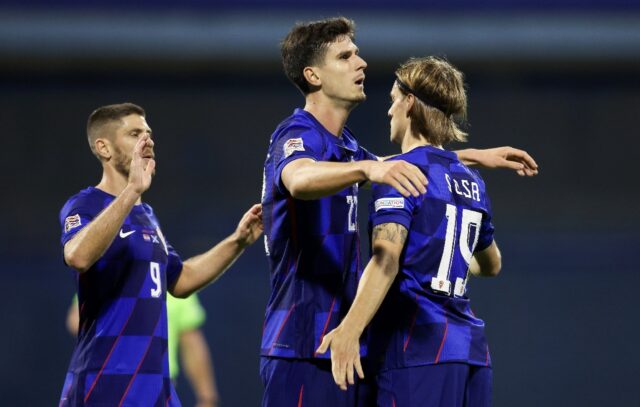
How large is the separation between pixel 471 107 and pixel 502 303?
2021mm

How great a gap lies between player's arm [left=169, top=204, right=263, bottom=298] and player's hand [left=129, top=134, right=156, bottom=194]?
65 centimetres

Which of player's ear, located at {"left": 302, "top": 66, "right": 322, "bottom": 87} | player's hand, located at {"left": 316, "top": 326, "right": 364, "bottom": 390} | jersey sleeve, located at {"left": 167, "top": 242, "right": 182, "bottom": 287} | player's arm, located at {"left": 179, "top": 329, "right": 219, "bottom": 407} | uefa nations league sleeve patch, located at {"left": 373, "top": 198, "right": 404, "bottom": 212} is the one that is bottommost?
player's arm, located at {"left": 179, "top": 329, "right": 219, "bottom": 407}

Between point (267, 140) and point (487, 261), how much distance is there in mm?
5894

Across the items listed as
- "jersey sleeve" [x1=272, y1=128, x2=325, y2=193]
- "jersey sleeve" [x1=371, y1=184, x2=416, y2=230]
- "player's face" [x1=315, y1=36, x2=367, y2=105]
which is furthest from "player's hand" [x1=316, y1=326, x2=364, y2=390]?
"player's face" [x1=315, y1=36, x2=367, y2=105]

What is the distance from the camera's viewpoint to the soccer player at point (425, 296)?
318 cm

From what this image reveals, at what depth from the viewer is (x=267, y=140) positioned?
9633 mm

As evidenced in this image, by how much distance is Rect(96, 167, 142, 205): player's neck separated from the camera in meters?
4.33

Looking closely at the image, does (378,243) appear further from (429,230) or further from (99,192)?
(99,192)

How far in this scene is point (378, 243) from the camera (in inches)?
127

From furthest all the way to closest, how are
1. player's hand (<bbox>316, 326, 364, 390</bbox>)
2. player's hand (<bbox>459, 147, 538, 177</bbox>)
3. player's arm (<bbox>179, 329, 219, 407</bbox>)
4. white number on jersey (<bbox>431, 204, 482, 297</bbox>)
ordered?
player's arm (<bbox>179, 329, 219, 407</bbox>) < player's hand (<bbox>459, 147, 538, 177</bbox>) < white number on jersey (<bbox>431, 204, 482, 297</bbox>) < player's hand (<bbox>316, 326, 364, 390</bbox>)

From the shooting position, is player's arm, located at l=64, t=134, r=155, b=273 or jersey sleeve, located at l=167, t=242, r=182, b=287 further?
jersey sleeve, located at l=167, t=242, r=182, b=287

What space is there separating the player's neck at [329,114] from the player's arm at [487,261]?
0.77 metres

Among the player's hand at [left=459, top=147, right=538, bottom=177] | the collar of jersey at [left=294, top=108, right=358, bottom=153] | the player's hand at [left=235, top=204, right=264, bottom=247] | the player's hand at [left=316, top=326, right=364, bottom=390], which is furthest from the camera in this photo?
the player's hand at [left=235, top=204, right=264, bottom=247]

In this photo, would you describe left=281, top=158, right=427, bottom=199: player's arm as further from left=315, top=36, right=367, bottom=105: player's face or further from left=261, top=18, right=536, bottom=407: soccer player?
left=315, top=36, right=367, bottom=105: player's face
